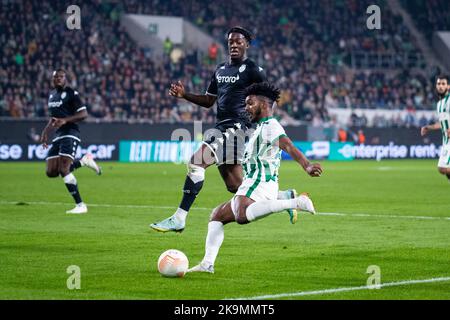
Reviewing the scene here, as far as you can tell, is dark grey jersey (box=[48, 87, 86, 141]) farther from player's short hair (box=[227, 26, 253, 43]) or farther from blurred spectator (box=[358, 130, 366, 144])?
blurred spectator (box=[358, 130, 366, 144])

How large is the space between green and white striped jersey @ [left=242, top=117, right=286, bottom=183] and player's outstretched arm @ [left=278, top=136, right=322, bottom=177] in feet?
0.68

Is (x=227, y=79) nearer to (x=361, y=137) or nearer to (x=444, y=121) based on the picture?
(x=444, y=121)

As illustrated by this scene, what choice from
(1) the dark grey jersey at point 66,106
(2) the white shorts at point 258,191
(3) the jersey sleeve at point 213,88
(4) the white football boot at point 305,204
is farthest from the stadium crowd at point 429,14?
(4) the white football boot at point 305,204

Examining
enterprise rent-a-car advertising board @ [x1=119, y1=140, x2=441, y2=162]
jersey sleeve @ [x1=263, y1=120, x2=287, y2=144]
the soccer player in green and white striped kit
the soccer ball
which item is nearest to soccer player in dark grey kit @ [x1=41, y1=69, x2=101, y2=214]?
the soccer player in green and white striped kit

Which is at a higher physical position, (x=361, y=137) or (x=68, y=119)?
(x=68, y=119)

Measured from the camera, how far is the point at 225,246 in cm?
1201

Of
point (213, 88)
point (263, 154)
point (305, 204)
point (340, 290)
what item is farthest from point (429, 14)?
point (340, 290)

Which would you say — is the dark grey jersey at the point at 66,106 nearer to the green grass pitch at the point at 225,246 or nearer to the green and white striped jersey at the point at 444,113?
the green grass pitch at the point at 225,246

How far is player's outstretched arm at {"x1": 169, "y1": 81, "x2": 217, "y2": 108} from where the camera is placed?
456 inches

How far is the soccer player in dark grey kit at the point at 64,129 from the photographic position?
17250 millimetres

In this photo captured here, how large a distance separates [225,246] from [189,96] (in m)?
2.10
